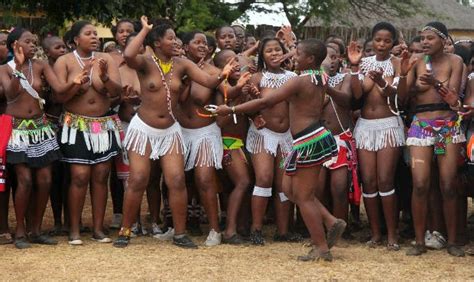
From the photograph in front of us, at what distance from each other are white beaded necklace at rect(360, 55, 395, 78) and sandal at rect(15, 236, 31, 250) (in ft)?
11.8

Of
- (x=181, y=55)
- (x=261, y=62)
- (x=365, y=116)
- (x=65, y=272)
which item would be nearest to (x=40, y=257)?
(x=65, y=272)

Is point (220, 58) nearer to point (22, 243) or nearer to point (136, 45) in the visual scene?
point (136, 45)

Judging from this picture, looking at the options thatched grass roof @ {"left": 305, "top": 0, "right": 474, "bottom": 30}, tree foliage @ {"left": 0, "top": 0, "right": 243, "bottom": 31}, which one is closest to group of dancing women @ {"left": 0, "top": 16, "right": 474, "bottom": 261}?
tree foliage @ {"left": 0, "top": 0, "right": 243, "bottom": 31}

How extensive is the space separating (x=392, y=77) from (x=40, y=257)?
12.1 ft

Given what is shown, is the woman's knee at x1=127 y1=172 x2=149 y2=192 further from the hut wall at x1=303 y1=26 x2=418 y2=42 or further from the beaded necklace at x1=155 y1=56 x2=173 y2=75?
the hut wall at x1=303 y1=26 x2=418 y2=42

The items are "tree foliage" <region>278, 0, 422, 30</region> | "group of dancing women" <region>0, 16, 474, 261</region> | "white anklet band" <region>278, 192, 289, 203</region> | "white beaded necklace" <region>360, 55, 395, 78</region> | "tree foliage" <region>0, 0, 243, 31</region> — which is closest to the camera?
"group of dancing women" <region>0, 16, 474, 261</region>

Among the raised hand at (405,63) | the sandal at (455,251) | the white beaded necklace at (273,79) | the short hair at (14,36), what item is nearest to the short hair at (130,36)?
the short hair at (14,36)

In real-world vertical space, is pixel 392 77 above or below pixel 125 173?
above

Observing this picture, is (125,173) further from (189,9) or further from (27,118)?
(189,9)

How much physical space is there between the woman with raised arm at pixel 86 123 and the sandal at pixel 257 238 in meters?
1.39

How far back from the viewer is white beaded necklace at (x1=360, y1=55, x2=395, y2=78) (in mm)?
7543

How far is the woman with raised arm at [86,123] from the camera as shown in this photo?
24.3ft

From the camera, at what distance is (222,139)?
25.5 feet

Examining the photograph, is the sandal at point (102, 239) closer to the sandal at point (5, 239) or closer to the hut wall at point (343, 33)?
the sandal at point (5, 239)
